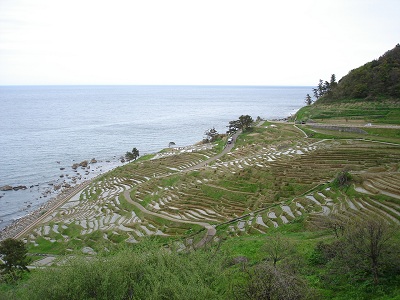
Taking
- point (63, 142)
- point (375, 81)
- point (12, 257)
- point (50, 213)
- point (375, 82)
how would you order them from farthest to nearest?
point (63, 142)
point (375, 81)
point (375, 82)
point (50, 213)
point (12, 257)

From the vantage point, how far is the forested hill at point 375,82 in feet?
272

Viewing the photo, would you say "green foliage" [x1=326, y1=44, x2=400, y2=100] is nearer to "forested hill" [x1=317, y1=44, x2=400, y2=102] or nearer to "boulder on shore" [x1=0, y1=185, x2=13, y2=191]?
"forested hill" [x1=317, y1=44, x2=400, y2=102]

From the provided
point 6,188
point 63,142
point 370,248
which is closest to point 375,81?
point 370,248

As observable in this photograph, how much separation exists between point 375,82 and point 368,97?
6225mm

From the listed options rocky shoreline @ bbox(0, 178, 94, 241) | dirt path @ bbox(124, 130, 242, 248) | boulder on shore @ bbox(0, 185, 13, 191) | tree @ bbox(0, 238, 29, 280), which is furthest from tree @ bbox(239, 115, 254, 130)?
tree @ bbox(0, 238, 29, 280)

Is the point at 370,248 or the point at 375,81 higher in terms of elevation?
the point at 375,81

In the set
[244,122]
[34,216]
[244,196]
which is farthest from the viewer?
[244,122]

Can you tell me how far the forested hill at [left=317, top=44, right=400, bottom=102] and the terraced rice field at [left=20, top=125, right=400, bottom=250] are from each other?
1319 inches

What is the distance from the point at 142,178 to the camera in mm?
66625

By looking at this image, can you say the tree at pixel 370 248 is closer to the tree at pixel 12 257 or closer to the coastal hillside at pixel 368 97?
the tree at pixel 12 257

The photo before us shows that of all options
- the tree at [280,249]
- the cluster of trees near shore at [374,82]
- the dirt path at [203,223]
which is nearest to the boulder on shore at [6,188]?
the dirt path at [203,223]

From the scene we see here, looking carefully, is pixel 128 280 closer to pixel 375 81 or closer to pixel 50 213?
pixel 50 213

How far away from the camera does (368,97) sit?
3364 inches

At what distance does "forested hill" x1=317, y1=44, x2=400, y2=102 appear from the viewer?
272 feet
